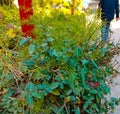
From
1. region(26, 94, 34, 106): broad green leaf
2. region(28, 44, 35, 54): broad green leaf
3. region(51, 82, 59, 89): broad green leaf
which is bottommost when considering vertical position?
region(26, 94, 34, 106): broad green leaf

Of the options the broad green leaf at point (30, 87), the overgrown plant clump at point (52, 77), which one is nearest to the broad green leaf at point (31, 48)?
the overgrown plant clump at point (52, 77)

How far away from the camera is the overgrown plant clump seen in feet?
5.76

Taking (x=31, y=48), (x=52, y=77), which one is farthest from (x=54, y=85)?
(x=31, y=48)

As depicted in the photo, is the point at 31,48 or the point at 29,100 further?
the point at 31,48

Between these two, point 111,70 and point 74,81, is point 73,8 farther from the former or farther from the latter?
point 74,81

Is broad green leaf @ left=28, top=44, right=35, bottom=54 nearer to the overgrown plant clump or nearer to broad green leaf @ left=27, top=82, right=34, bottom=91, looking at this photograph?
the overgrown plant clump

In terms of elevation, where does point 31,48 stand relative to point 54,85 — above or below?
above

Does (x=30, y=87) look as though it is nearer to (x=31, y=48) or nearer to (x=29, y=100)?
(x=29, y=100)

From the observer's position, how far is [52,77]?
1.80m

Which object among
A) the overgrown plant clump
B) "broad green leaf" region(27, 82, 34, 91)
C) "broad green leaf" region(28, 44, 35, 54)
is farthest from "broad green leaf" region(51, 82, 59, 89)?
"broad green leaf" region(28, 44, 35, 54)

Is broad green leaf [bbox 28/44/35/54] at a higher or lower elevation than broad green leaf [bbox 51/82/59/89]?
higher

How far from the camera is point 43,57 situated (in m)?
1.80

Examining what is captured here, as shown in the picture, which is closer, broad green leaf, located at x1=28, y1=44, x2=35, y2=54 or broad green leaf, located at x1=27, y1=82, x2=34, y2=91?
broad green leaf, located at x1=27, y1=82, x2=34, y2=91

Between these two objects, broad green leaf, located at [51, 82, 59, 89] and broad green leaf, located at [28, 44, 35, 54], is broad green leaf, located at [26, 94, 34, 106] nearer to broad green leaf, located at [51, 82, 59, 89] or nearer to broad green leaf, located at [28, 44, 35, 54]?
broad green leaf, located at [51, 82, 59, 89]
